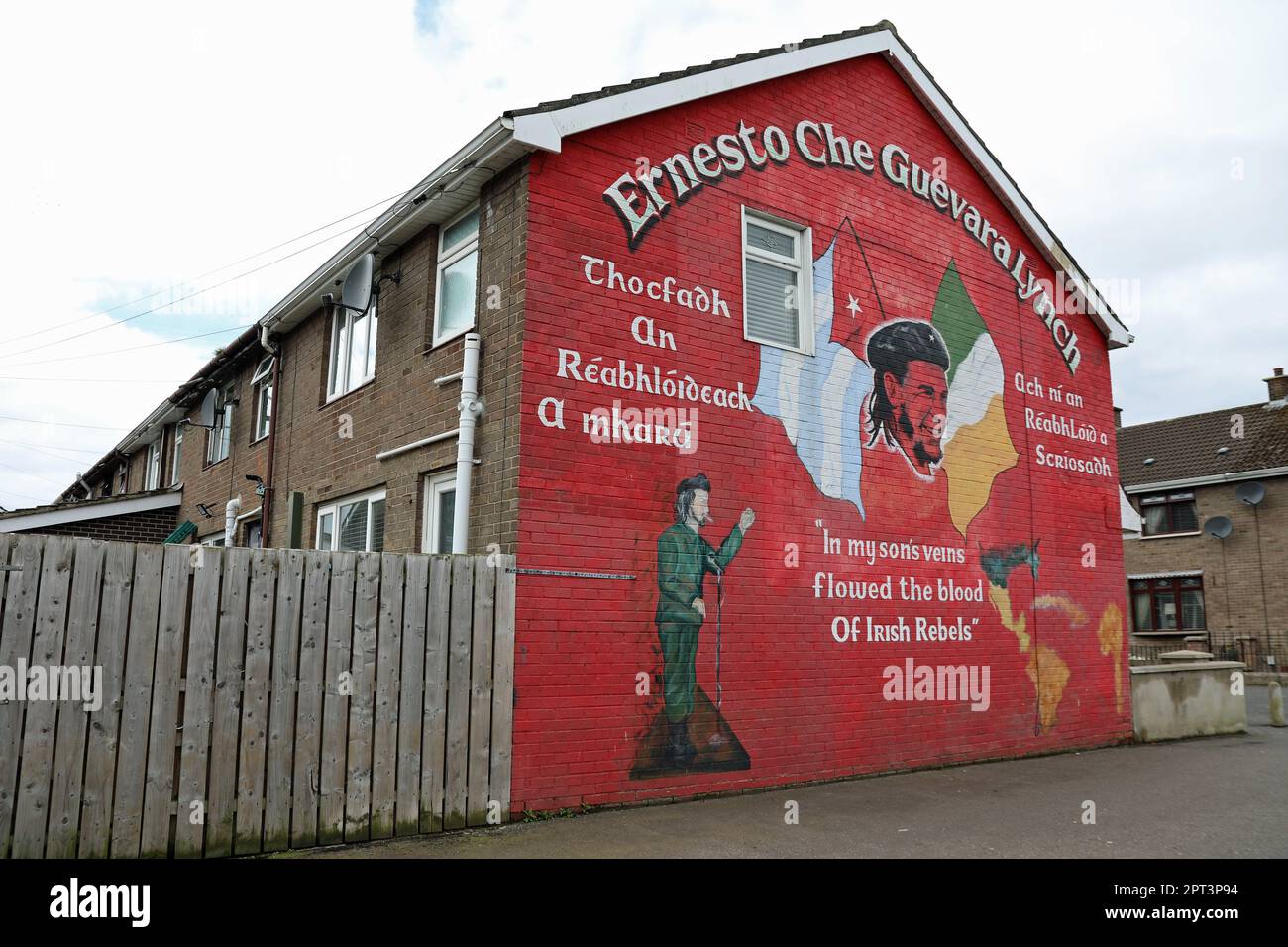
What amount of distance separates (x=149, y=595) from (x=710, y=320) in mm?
5346

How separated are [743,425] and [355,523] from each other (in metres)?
4.66

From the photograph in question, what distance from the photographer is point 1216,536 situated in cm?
2609

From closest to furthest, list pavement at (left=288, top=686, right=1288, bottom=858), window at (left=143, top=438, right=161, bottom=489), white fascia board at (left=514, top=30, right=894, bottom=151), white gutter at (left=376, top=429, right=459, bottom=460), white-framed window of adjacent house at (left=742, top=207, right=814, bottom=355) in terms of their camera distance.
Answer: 1. pavement at (left=288, top=686, right=1288, bottom=858)
2. white fascia board at (left=514, top=30, right=894, bottom=151)
3. white gutter at (left=376, top=429, right=459, bottom=460)
4. white-framed window of adjacent house at (left=742, top=207, right=814, bottom=355)
5. window at (left=143, top=438, right=161, bottom=489)

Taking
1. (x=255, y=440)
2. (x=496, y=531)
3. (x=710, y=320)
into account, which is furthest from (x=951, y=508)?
(x=255, y=440)

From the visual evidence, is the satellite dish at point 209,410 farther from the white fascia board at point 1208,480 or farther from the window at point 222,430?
the white fascia board at point 1208,480

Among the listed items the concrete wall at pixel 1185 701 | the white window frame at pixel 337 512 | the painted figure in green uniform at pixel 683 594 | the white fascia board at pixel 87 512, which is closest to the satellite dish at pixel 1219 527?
the concrete wall at pixel 1185 701

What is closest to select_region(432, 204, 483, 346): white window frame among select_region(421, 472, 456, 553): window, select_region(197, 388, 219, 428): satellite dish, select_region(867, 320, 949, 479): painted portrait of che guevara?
select_region(421, 472, 456, 553): window

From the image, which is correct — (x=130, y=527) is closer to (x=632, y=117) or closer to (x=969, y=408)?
(x=632, y=117)

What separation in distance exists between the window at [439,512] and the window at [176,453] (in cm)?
1201

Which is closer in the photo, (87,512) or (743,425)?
(743,425)

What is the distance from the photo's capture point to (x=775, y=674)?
9156mm

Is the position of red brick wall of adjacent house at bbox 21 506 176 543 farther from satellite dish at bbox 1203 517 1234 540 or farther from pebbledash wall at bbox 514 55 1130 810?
satellite dish at bbox 1203 517 1234 540

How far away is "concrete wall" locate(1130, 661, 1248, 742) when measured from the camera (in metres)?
13.1

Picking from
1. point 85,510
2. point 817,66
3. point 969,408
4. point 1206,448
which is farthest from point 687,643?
point 1206,448
